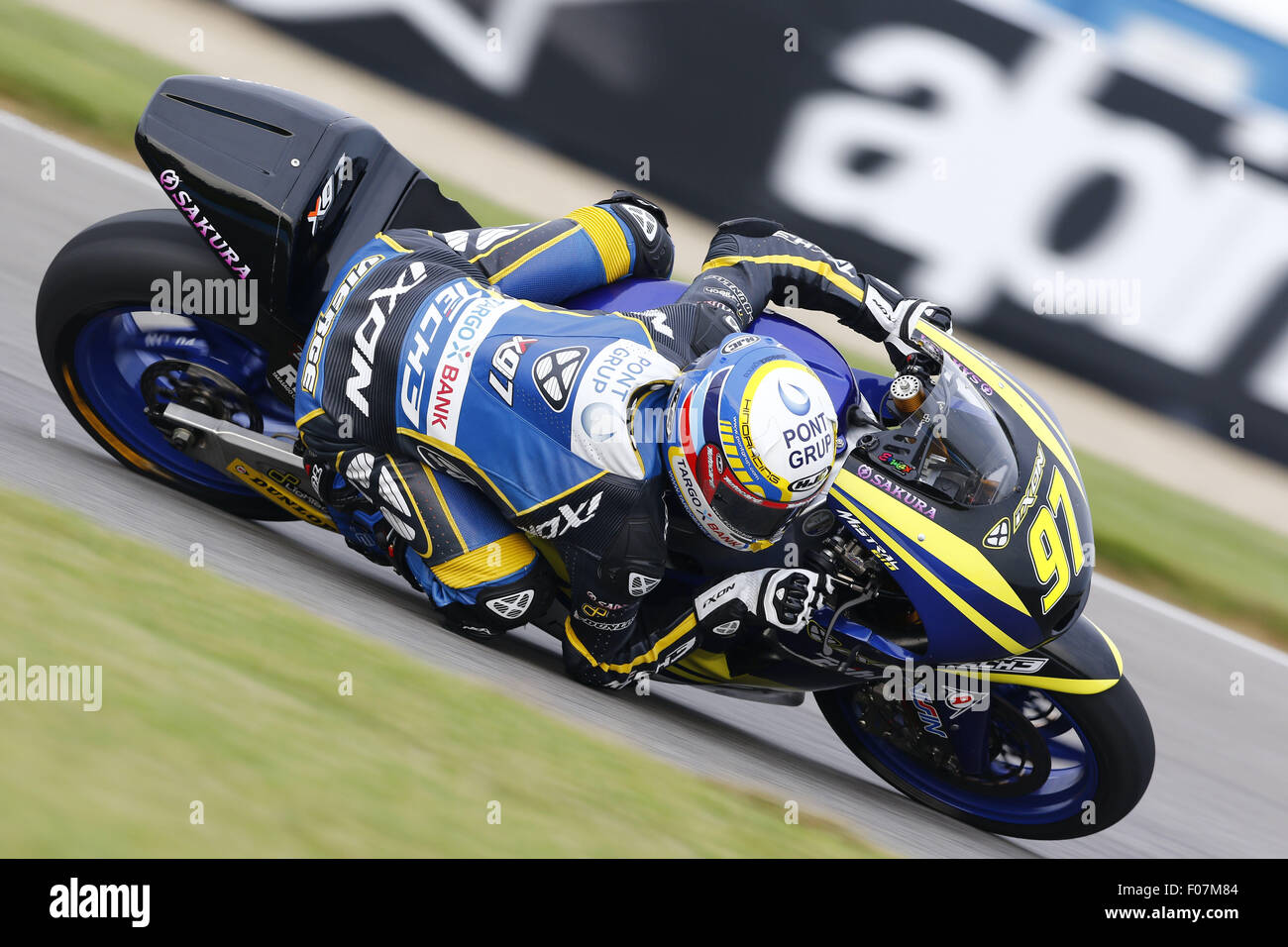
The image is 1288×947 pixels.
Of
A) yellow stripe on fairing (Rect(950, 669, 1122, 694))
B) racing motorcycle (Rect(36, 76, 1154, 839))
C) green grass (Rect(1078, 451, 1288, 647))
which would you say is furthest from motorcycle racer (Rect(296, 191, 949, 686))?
green grass (Rect(1078, 451, 1288, 647))

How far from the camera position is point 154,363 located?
441cm

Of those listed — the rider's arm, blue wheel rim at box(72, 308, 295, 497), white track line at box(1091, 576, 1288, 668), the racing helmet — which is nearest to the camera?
the racing helmet

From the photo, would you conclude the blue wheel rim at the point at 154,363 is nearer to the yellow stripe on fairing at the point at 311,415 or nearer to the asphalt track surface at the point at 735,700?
the asphalt track surface at the point at 735,700

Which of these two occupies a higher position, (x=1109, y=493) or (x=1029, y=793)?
(x=1109, y=493)

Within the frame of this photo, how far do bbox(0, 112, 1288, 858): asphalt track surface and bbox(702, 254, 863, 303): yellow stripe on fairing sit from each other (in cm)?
137

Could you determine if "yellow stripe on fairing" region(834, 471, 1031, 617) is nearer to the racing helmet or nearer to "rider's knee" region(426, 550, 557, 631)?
the racing helmet

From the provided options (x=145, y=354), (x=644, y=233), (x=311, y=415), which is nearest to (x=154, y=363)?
(x=145, y=354)

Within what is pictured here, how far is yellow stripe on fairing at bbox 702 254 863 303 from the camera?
3.95 metres

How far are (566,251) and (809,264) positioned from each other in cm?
73

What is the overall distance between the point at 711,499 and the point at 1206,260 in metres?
5.62

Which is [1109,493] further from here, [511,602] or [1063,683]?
[511,602]
